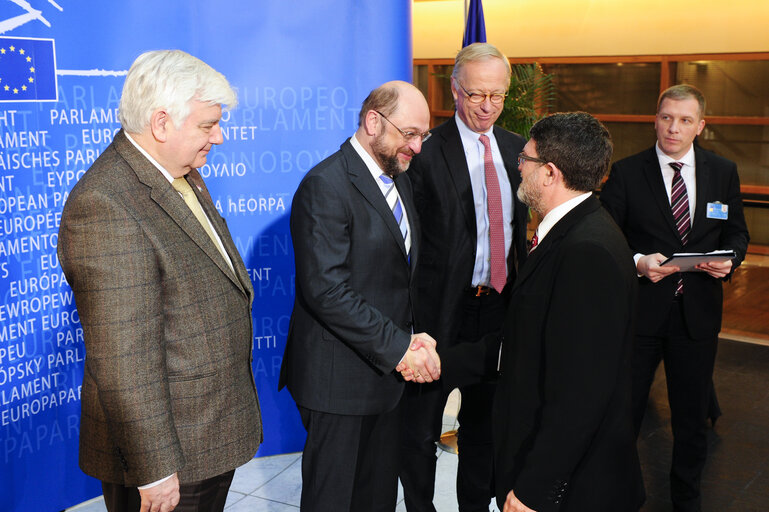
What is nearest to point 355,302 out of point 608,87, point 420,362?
point 420,362

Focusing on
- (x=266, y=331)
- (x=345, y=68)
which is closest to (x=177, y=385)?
(x=266, y=331)

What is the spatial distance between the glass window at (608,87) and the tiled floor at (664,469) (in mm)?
4663

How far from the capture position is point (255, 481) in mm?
3617

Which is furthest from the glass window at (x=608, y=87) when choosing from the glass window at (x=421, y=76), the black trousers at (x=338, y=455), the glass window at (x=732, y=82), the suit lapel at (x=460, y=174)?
the black trousers at (x=338, y=455)

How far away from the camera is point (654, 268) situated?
3.11 meters

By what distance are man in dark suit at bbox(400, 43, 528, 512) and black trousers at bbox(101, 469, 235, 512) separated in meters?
1.02

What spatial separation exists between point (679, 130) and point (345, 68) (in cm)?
153

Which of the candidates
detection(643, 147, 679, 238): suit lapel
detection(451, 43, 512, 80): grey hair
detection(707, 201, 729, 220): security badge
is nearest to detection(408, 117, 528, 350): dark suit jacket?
detection(451, 43, 512, 80): grey hair

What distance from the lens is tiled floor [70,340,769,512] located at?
11.3 feet

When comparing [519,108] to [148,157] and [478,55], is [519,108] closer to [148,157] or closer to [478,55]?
[478,55]

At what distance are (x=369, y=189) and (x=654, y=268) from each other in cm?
135

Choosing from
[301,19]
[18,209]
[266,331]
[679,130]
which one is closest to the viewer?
[18,209]

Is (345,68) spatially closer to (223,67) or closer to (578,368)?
(223,67)

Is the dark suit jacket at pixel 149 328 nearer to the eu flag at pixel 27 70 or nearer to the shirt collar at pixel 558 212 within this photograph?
the shirt collar at pixel 558 212
